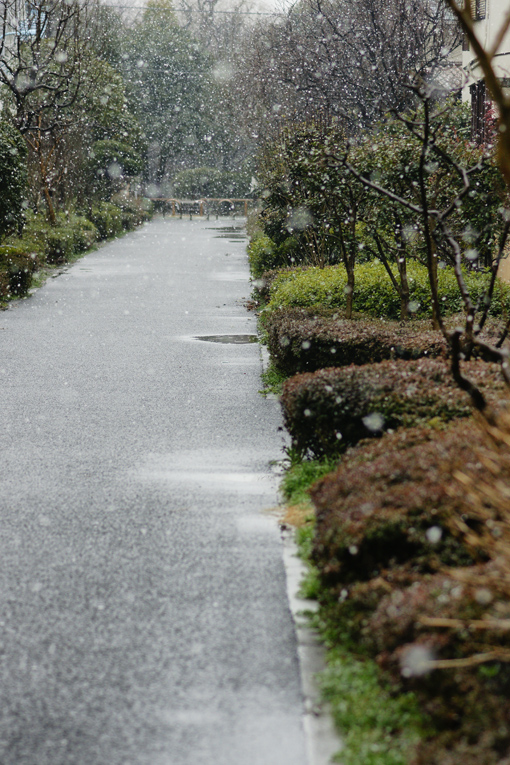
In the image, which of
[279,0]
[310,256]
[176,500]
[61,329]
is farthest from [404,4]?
[176,500]

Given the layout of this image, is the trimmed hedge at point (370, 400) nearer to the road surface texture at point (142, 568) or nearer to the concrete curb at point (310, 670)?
the road surface texture at point (142, 568)

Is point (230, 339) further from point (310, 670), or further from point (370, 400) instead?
point (310, 670)

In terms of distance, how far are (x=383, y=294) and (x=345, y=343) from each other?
12.0 feet

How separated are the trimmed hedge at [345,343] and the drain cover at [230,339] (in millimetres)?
2978

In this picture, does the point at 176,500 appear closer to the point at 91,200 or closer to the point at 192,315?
the point at 192,315

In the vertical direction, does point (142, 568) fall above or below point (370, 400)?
below

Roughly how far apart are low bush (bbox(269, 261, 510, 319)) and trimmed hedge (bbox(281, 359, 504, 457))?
4908mm

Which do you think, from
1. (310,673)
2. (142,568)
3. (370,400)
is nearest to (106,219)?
(370,400)

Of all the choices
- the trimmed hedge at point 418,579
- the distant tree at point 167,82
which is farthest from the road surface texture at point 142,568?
the distant tree at point 167,82

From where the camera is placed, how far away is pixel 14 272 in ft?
53.4

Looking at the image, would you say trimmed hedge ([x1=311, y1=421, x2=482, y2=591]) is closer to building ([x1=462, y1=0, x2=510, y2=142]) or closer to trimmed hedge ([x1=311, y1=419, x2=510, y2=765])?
trimmed hedge ([x1=311, y1=419, x2=510, y2=765])

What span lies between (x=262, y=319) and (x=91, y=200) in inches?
890

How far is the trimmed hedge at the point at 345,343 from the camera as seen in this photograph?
7160 mm

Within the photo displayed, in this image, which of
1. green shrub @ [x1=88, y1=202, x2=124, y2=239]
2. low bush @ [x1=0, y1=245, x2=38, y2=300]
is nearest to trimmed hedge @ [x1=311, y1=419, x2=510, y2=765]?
low bush @ [x1=0, y1=245, x2=38, y2=300]
